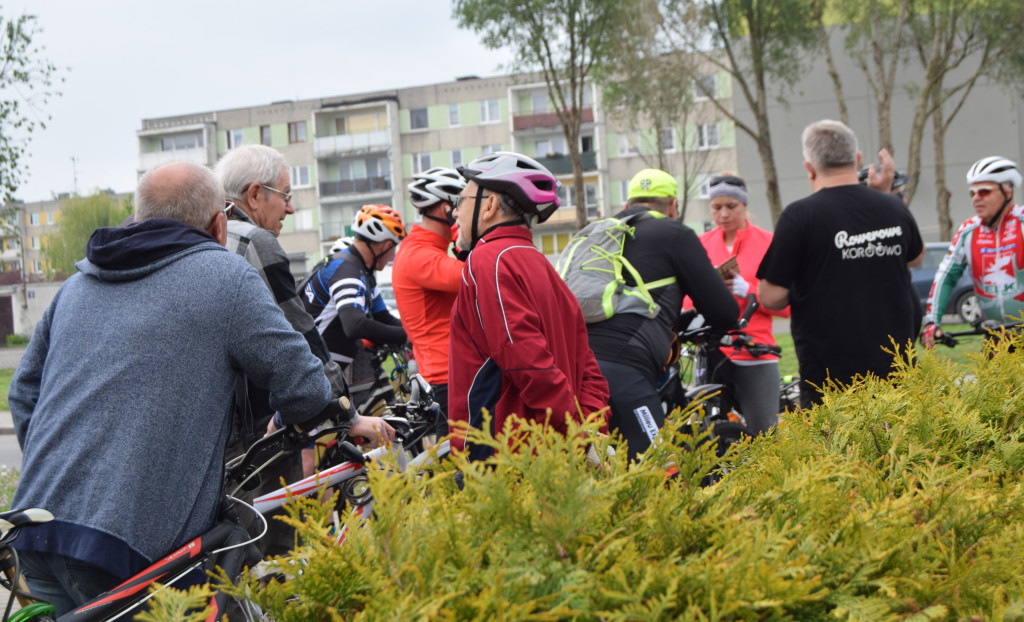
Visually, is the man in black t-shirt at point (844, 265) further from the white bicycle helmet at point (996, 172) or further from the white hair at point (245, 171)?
the white hair at point (245, 171)

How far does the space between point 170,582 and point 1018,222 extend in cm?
517

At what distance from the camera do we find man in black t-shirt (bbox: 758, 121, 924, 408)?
14.5 ft

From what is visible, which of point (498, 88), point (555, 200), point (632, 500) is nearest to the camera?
point (632, 500)

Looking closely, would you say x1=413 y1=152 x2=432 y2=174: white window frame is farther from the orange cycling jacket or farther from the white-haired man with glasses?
the white-haired man with glasses

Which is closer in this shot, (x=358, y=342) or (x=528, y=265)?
(x=528, y=265)

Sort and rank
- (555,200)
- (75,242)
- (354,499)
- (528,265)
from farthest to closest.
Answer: (75,242) < (354,499) < (555,200) < (528,265)

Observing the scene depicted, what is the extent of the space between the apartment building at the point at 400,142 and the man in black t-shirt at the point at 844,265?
51.6 m

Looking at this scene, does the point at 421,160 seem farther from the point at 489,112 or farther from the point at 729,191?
the point at 729,191

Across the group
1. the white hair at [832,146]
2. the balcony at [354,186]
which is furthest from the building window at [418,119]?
the white hair at [832,146]

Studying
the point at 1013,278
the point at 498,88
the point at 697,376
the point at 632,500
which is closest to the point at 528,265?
the point at 632,500

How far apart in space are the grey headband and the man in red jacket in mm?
3261

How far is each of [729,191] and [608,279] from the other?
262 cm

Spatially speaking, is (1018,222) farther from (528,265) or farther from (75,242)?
(75,242)

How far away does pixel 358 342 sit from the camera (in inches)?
252
